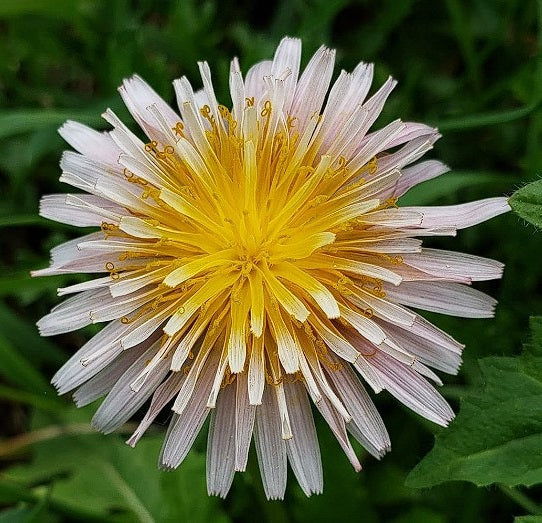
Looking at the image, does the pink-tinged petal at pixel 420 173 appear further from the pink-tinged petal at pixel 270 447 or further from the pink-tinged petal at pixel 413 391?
the pink-tinged petal at pixel 270 447

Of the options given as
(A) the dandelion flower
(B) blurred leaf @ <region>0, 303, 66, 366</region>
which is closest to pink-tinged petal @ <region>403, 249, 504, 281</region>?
(A) the dandelion flower

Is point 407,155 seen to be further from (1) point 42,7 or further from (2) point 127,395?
(1) point 42,7

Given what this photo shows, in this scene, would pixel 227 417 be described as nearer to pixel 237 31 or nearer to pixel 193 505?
pixel 193 505

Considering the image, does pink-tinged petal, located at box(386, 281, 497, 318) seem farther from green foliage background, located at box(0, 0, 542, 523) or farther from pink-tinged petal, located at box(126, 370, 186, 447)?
pink-tinged petal, located at box(126, 370, 186, 447)

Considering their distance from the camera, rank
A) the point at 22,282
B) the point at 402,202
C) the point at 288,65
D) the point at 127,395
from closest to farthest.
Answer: the point at 127,395 < the point at 288,65 < the point at 402,202 < the point at 22,282

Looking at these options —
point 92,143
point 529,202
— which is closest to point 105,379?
point 92,143
